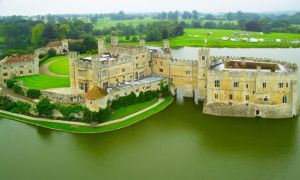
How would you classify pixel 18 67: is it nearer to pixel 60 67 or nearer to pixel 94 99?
pixel 60 67

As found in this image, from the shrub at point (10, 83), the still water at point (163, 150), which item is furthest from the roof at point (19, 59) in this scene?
the still water at point (163, 150)

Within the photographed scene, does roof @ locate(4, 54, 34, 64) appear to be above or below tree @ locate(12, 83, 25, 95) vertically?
above

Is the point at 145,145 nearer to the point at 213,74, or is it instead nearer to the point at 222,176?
the point at 222,176

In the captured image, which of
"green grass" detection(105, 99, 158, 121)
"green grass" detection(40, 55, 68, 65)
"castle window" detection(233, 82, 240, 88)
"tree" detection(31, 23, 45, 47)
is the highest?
"tree" detection(31, 23, 45, 47)

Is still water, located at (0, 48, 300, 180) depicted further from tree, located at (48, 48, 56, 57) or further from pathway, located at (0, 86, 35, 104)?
tree, located at (48, 48, 56, 57)

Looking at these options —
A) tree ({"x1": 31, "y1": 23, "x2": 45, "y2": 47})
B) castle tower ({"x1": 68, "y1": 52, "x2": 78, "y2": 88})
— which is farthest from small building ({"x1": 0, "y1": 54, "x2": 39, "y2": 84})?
tree ({"x1": 31, "y1": 23, "x2": 45, "y2": 47})

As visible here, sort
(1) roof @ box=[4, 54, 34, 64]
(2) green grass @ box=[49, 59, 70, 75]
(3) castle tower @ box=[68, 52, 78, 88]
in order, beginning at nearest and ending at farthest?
(3) castle tower @ box=[68, 52, 78, 88], (1) roof @ box=[4, 54, 34, 64], (2) green grass @ box=[49, 59, 70, 75]

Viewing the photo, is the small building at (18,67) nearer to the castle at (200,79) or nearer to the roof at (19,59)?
the roof at (19,59)

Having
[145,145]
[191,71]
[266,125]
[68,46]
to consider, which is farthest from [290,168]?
[68,46]
